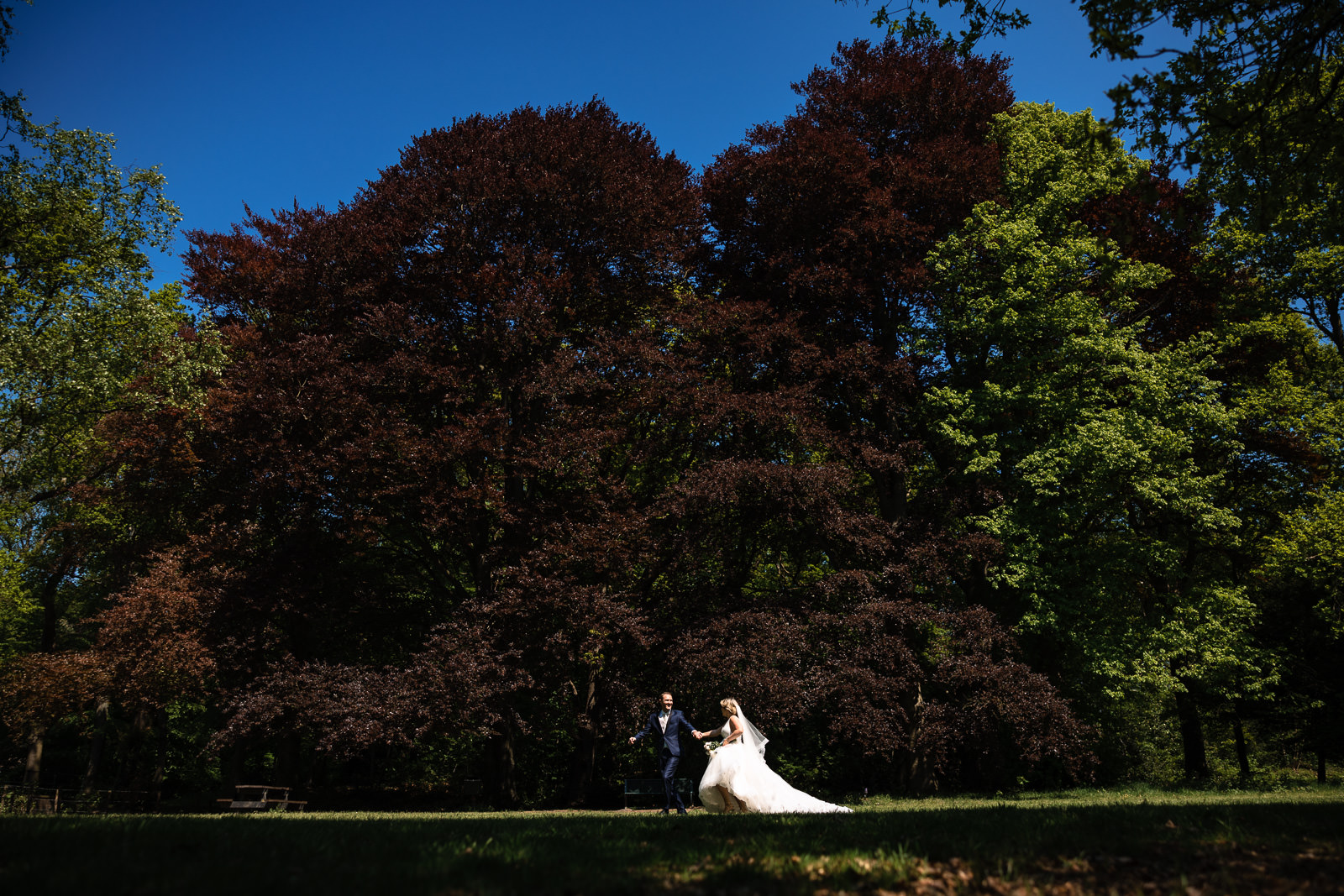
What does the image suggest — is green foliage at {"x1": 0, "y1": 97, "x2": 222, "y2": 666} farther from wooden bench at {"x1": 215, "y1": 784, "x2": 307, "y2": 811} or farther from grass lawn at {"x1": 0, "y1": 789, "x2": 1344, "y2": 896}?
grass lawn at {"x1": 0, "y1": 789, "x2": 1344, "y2": 896}

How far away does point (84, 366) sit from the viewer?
19.7m

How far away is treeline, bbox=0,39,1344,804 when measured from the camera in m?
18.5

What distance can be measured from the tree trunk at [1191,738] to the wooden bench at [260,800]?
24.7 m

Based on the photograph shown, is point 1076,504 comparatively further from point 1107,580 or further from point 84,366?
point 84,366

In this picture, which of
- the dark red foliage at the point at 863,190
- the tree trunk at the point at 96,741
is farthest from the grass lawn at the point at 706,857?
the tree trunk at the point at 96,741

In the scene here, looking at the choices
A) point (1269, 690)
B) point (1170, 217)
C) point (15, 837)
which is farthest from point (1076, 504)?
point (15, 837)

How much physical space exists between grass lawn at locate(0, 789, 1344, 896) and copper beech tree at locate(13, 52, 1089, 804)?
1064cm

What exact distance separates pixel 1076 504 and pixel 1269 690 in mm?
7837

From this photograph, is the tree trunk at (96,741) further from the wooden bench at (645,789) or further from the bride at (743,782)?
the bride at (743,782)

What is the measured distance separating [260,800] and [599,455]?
38.6 feet

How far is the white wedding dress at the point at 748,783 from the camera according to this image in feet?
37.4

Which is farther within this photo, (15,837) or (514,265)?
(514,265)

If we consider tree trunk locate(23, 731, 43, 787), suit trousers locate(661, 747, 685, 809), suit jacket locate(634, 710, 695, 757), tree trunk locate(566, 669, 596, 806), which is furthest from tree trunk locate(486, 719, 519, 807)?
tree trunk locate(23, 731, 43, 787)

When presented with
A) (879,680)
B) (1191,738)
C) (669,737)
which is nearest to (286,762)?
(669,737)
